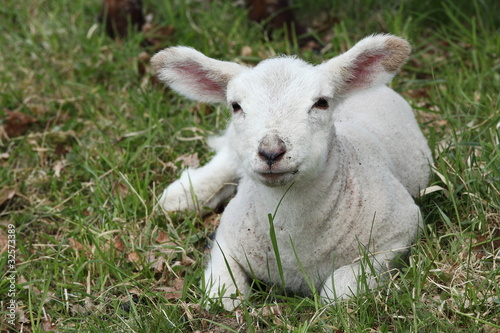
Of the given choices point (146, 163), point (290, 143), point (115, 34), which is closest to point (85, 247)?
point (146, 163)

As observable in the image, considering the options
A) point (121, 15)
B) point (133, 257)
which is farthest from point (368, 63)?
point (121, 15)

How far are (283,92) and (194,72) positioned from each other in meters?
0.76

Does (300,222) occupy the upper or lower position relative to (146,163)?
upper

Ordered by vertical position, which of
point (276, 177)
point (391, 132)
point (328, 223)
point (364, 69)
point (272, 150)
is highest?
point (364, 69)

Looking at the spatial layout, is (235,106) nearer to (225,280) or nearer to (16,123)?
(225,280)

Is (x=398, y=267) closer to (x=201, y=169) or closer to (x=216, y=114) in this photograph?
(x=201, y=169)

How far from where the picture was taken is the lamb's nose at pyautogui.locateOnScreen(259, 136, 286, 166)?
3.51m

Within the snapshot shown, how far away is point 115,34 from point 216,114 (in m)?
1.76

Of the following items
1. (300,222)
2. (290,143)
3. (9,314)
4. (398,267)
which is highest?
(290,143)

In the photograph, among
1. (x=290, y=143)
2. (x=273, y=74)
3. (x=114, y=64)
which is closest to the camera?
(x=290, y=143)

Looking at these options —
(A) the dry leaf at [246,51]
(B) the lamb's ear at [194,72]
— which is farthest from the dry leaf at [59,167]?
(A) the dry leaf at [246,51]

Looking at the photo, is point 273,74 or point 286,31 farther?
point 286,31

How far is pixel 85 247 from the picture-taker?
4805mm

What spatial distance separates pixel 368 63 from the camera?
417 centimetres
